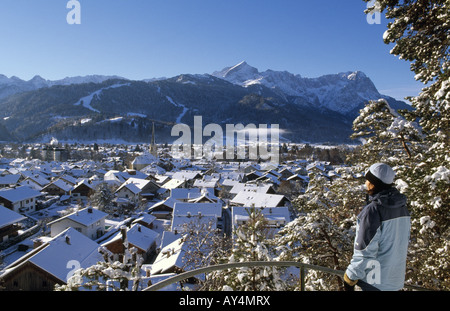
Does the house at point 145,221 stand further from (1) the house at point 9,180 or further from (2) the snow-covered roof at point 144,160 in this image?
(2) the snow-covered roof at point 144,160

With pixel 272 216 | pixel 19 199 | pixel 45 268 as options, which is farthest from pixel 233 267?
pixel 19 199

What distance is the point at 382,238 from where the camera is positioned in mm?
2650

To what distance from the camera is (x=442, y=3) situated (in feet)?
19.3

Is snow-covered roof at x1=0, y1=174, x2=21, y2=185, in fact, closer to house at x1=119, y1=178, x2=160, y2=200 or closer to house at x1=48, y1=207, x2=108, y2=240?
house at x1=119, y1=178, x2=160, y2=200

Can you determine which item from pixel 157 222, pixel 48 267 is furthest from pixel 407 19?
pixel 157 222

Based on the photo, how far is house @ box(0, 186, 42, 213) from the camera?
34.2 meters

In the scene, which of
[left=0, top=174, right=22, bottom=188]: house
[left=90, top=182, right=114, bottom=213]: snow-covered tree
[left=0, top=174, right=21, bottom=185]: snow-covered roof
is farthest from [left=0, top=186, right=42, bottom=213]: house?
[left=0, top=174, right=21, bottom=185]: snow-covered roof

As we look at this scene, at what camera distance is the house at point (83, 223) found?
25.9 metres

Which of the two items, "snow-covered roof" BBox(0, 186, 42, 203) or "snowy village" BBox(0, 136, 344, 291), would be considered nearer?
"snowy village" BBox(0, 136, 344, 291)

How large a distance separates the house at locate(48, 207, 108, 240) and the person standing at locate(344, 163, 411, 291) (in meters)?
27.8

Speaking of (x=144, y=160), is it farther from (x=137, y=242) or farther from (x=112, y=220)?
(x=137, y=242)

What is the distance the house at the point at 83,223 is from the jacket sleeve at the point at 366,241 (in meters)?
27.7

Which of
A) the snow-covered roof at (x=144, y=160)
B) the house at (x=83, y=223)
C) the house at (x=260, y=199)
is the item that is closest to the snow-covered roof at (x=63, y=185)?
the house at (x=83, y=223)
